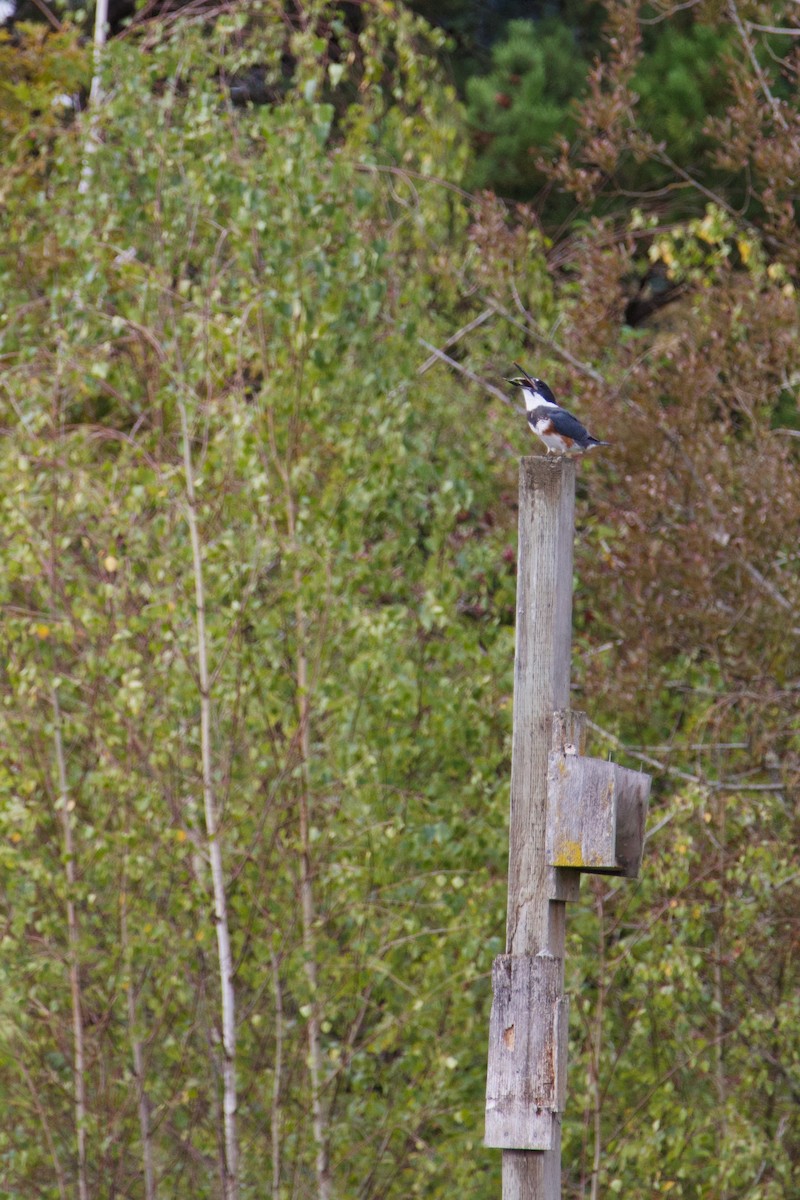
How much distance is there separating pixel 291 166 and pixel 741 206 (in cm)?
371

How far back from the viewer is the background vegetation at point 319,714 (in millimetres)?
4523

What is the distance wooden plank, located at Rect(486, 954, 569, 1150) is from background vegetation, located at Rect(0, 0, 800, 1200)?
181 cm

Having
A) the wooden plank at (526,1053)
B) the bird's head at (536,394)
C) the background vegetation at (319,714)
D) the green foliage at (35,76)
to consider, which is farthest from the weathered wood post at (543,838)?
the green foliage at (35,76)

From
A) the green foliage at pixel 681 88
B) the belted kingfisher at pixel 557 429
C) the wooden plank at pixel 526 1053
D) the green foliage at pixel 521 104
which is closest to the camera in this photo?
the wooden plank at pixel 526 1053

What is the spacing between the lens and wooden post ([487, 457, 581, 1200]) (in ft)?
8.43

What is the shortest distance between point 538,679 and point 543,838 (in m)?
0.24

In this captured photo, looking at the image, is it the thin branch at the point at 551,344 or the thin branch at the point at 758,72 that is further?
the thin branch at the point at 551,344

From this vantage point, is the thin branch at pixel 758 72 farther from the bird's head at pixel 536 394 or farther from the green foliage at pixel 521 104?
the bird's head at pixel 536 394

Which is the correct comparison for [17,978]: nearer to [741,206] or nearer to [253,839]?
[253,839]

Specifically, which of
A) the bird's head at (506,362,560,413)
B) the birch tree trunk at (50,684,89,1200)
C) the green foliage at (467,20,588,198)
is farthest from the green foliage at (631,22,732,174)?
the bird's head at (506,362,560,413)

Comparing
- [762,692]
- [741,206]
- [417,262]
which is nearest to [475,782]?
[762,692]

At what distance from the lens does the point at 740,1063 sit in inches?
202

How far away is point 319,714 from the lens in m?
4.84

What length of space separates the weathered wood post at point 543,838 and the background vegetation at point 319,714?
179 centimetres
